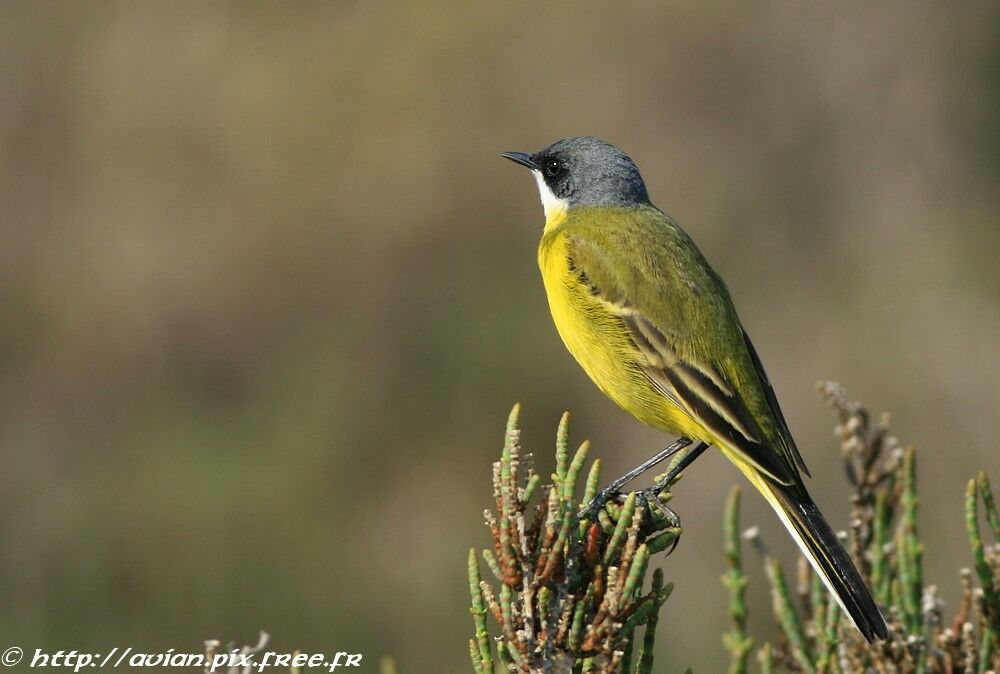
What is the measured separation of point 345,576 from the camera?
830cm

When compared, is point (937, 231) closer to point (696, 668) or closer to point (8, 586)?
point (696, 668)

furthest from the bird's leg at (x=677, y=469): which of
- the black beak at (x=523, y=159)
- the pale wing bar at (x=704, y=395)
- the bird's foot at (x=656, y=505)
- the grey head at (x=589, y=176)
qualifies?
the black beak at (x=523, y=159)

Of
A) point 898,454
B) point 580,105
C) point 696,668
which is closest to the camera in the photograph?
point 898,454

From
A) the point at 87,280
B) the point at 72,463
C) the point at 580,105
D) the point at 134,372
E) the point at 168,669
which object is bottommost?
the point at 168,669

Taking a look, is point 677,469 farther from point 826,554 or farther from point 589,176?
point 589,176

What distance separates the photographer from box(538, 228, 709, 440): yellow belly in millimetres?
5004

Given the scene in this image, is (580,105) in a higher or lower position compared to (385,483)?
higher

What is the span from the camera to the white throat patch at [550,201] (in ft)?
20.6

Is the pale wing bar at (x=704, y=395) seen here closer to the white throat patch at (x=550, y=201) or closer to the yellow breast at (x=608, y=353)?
the yellow breast at (x=608, y=353)

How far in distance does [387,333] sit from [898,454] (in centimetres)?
590

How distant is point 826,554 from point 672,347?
1.16m

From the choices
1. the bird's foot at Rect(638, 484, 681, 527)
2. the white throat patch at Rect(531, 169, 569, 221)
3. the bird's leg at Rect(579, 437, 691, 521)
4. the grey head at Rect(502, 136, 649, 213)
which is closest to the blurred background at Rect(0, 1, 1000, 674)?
the bird's leg at Rect(579, 437, 691, 521)

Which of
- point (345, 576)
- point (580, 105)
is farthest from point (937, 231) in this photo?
point (345, 576)

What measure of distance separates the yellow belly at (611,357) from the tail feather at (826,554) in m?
0.41
